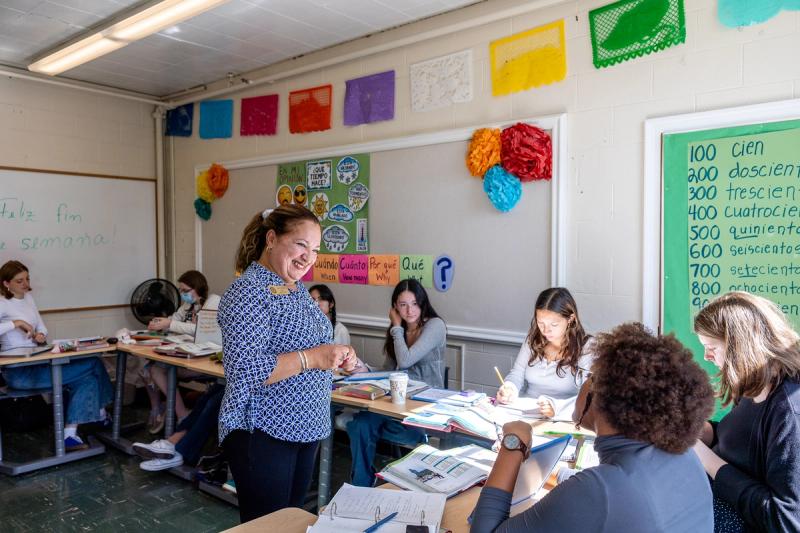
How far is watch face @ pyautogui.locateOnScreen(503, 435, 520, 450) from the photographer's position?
4.24ft

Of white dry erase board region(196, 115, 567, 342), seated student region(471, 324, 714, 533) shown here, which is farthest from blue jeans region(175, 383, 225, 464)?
seated student region(471, 324, 714, 533)

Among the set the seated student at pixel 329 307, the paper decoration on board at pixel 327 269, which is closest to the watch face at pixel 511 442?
the seated student at pixel 329 307

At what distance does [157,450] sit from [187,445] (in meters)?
0.17

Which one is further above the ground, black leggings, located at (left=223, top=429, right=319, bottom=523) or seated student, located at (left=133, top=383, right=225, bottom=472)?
black leggings, located at (left=223, top=429, right=319, bottom=523)

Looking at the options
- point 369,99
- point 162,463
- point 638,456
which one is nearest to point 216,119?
point 369,99

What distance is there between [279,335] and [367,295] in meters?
2.37

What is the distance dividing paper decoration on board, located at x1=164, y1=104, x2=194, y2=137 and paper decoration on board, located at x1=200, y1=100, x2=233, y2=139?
0.67 ft

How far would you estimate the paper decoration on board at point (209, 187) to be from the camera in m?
5.10

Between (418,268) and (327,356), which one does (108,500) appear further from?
(327,356)

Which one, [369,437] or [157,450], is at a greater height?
[369,437]

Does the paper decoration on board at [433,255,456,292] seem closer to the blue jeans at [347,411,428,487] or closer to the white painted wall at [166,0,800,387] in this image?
the white painted wall at [166,0,800,387]

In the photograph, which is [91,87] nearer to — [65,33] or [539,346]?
[65,33]

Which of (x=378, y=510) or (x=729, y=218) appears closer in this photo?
(x=378, y=510)

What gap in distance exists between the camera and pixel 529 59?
3297 millimetres
